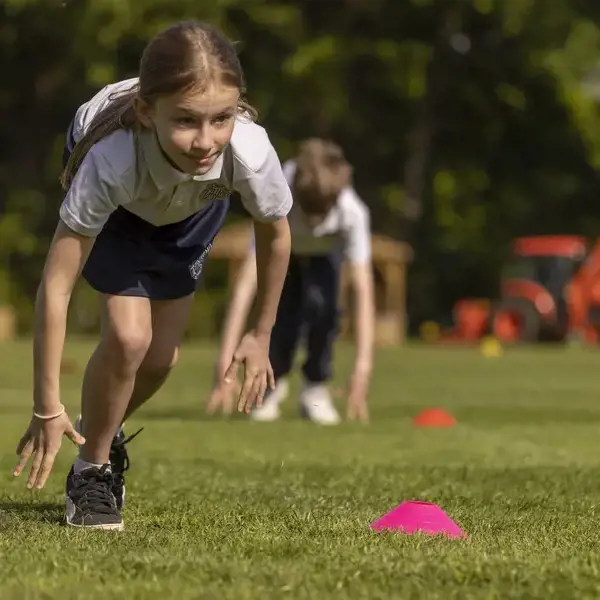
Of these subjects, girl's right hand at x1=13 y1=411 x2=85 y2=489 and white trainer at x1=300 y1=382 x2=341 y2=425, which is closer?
girl's right hand at x1=13 y1=411 x2=85 y2=489

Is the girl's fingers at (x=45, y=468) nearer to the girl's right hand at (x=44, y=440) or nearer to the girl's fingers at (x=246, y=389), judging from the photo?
the girl's right hand at (x=44, y=440)

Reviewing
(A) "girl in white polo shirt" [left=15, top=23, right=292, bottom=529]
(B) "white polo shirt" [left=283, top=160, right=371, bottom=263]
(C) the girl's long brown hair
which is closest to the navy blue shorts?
(A) "girl in white polo shirt" [left=15, top=23, right=292, bottom=529]

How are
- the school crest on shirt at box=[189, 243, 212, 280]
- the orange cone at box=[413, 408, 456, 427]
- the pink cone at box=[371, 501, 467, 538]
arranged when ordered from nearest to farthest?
the pink cone at box=[371, 501, 467, 538]
the school crest on shirt at box=[189, 243, 212, 280]
the orange cone at box=[413, 408, 456, 427]

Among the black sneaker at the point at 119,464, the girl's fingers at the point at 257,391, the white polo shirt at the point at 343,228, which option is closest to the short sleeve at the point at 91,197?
the girl's fingers at the point at 257,391

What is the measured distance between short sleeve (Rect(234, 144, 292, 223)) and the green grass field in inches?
35.8

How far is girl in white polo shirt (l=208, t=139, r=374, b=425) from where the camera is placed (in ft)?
26.1

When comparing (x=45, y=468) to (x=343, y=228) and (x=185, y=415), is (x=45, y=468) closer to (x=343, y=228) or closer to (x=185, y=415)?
(x=343, y=228)

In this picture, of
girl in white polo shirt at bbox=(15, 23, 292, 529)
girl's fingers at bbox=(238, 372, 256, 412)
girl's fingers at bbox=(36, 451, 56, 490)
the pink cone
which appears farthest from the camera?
girl's fingers at bbox=(238, 372, 256, 412)

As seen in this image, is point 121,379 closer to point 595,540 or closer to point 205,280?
point 595,540

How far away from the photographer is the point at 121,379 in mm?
4410

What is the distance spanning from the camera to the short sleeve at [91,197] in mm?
3949

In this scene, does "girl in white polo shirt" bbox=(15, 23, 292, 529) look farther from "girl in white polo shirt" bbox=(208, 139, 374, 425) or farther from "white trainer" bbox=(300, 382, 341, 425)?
"white trainer" bbox=(300, 382, 341, 425)

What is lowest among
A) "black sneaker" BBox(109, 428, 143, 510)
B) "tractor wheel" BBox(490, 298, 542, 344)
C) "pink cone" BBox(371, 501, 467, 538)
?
"tractor wheel" BBox(490, 298, 542, 344)

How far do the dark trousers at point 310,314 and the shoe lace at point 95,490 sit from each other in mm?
4621
